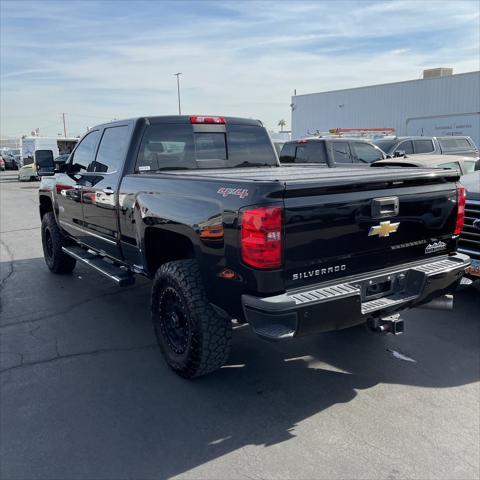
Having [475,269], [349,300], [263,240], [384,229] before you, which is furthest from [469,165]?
[263,240]

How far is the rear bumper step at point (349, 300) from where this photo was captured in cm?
276

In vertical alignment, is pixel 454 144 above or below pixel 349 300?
above

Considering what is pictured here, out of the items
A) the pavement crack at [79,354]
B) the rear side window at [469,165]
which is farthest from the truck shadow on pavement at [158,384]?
the rear side window at [469,165]

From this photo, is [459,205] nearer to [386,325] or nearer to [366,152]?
[386,325]

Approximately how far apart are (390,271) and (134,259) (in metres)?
2.32

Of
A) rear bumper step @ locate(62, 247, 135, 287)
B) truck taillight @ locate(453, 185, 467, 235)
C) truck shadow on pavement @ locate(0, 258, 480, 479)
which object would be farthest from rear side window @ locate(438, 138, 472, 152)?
rear bumper step @ locate(62, 247, 135, 287)

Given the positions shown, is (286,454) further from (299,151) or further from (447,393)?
(299,151)

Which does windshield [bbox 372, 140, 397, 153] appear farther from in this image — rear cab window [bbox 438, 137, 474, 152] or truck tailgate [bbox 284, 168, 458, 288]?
truck tailgate [bbox 284, 168, 458, 288]

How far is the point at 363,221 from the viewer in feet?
10.2

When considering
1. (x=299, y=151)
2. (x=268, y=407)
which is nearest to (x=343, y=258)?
(x=268, y=407)

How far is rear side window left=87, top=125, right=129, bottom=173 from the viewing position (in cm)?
456

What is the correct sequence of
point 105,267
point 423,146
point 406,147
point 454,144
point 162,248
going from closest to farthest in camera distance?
point 162,248
point 105,267
point 406,147
point 423,146
point 454,144

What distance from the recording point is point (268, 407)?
131 inches

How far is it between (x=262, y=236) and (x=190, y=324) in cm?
102
